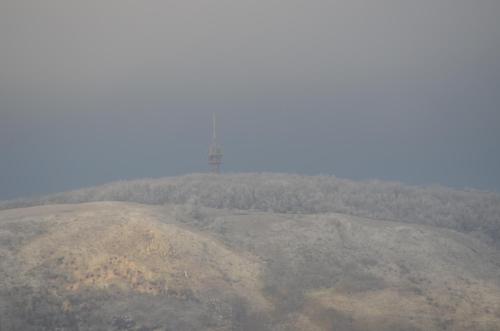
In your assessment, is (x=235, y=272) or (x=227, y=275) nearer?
(x=227, y=275)

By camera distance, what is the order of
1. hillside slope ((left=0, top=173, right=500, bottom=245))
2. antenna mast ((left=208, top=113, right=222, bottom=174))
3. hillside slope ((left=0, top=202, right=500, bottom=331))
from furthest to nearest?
1. antenna mast ((left=208, top=113, right=222, bottom=174))
2. hillside slope ((left=0, top=173, right=500, bottom=245))
3. hillside slope ((left=0, top=202, right=500, bottom=331))

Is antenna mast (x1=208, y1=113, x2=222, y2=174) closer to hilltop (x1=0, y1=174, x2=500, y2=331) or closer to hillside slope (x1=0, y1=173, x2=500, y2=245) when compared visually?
hillside slope (x1=0, y1=173, x2=500, y2=245)

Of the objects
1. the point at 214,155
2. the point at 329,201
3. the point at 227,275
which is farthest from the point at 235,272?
the point at 214,155

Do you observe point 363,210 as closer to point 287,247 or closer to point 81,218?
point 287,247

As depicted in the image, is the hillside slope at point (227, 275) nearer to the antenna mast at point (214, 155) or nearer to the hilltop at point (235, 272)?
the hilltop at point (235, 272)

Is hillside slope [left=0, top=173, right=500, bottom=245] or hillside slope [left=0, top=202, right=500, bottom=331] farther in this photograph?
hillside slope [left=0, top=173, right=500, bottom=245]

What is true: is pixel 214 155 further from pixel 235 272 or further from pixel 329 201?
pixel 235 272

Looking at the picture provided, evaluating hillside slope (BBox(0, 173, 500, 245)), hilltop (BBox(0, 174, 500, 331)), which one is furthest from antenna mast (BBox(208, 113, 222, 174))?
hilltop (BBox(0, 174, 500, 331))

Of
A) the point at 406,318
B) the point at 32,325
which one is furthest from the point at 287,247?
the point at 32,325

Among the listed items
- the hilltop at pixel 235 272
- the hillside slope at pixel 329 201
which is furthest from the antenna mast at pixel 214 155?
the hilltop at pixel 235 272
